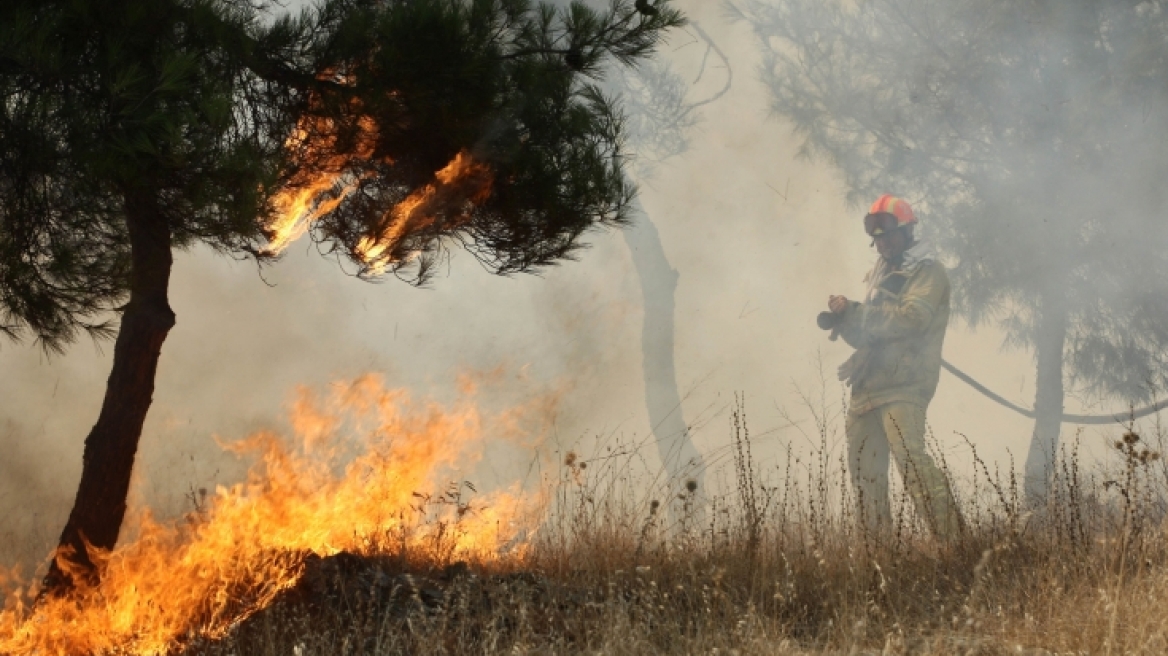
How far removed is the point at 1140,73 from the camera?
732cm

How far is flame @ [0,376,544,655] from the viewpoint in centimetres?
360

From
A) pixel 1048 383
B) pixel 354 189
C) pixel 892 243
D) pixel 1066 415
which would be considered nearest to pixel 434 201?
pixel 354 189

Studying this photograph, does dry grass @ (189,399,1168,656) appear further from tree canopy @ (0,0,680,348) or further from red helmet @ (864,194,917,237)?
red helmet @ (864,194,917,237)

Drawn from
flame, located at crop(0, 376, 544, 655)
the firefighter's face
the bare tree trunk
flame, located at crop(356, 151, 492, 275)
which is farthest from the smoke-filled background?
flame, located at crop(356, 151, 492, 275)

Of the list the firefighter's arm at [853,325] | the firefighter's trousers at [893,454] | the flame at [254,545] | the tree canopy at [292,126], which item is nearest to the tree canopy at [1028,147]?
the firefighter's arm at [853,325]

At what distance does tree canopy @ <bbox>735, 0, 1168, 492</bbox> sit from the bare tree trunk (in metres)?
2.46

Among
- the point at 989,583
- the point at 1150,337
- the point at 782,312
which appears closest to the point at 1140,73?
the point at 1150,337

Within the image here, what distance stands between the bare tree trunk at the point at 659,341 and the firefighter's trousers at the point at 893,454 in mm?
4187

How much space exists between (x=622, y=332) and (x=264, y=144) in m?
7.13

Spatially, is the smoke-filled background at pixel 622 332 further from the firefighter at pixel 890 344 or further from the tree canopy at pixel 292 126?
the tree canopy at pixel 292 126

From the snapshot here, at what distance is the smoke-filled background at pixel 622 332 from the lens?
8.45 meters

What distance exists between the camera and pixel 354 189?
441 centimetres

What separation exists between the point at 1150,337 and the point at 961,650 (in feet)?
18.8

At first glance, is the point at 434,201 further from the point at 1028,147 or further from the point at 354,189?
the point at 1028,147
